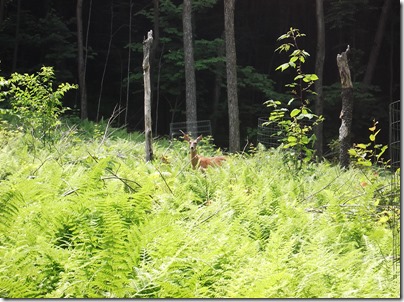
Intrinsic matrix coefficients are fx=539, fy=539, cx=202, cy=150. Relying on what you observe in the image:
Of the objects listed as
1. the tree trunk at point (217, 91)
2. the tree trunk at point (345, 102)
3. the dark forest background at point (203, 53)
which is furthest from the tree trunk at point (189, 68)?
the tree trunk at point (345, 102)

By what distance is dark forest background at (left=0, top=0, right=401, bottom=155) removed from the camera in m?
16.0

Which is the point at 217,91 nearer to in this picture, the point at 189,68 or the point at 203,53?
the point at 203,53

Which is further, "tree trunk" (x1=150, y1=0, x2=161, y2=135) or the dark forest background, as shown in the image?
"tree trunk" (x1=150, y1=0, x2=161, y2=135)

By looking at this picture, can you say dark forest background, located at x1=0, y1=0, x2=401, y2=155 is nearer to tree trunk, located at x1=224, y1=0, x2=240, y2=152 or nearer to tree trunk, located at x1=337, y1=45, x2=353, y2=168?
tree trunk, located at x1=224, y1=0, x2=240, y2=152

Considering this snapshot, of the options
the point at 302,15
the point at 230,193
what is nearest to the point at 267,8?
the point at 302,15

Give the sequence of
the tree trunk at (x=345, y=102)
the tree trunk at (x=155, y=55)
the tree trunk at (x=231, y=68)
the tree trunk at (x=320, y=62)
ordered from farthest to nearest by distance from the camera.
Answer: the tree trunk at (x=155, y=55)
the tree trunk at (x=320, y=62)
the tree trunk at (x=231, y=68)
the tree trunk at (x=345, y=102)

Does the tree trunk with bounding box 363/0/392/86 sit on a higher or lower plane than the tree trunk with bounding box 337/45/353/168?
higher

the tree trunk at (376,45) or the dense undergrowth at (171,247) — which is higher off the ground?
the tree trunk at (376,45)

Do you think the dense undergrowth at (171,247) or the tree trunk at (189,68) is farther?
the tree trunk at (189,68)

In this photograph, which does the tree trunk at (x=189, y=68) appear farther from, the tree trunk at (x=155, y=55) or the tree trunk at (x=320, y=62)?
the tree trunk at (x=320, y=62)

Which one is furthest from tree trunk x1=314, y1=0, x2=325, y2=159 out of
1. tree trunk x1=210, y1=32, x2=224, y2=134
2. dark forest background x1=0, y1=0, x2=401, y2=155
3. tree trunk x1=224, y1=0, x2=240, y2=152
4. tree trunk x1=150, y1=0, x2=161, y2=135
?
tree trunk x1=150, y1=0, x2=161, y2=135

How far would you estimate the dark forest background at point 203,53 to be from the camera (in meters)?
16.0

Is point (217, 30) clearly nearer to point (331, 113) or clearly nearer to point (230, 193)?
point (331, 113)

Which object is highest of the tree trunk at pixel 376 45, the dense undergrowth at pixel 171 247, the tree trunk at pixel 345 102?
the tree trunk at pixel 376 45
